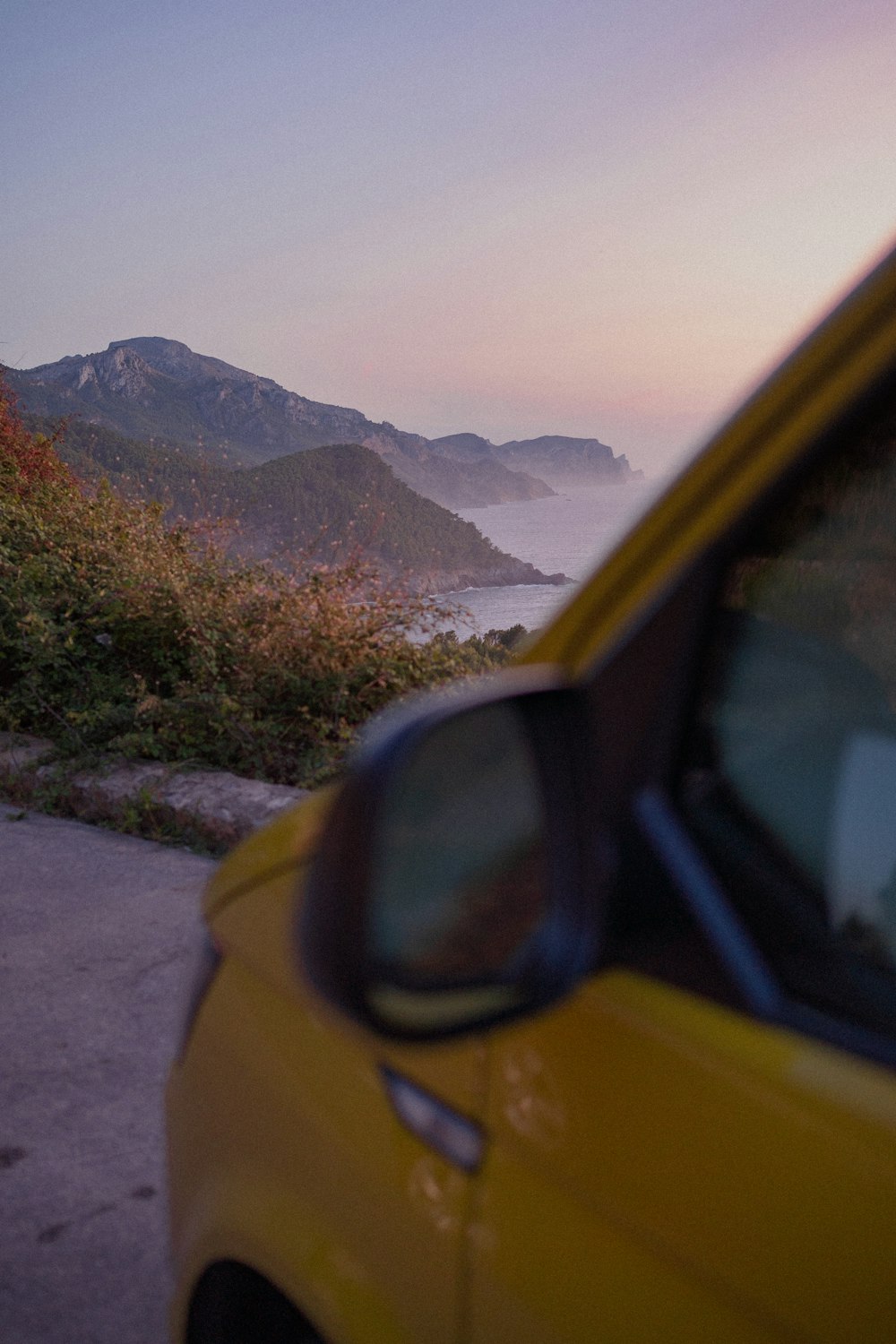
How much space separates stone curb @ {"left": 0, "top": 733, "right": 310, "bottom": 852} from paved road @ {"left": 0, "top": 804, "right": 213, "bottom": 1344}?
132 mm

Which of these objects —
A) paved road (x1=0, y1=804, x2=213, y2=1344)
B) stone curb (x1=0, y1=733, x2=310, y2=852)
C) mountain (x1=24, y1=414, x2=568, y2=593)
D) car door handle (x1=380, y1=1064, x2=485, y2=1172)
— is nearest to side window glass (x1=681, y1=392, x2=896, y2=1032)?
car door handle (x1=380, y1=1064, x2=485, y2=1172)

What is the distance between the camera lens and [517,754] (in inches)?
35.5

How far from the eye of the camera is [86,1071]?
10.9 ft

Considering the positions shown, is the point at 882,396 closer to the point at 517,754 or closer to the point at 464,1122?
the point at 517,754

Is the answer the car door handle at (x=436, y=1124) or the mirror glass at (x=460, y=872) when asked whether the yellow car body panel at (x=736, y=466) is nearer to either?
the mirror glass at (x=460, y=872)

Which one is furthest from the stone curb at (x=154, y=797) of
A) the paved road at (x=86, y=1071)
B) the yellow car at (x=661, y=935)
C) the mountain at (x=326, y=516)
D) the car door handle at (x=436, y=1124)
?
the yellow car at (x=661, y=935)

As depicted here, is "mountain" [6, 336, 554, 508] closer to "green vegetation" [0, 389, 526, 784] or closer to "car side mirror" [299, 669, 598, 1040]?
"green vegetation" [0, 389, 526, 784]

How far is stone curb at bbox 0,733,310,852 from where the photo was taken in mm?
4926

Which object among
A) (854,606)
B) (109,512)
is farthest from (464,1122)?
(109,512)

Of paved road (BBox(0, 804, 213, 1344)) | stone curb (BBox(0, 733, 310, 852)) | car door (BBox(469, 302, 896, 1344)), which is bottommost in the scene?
paved road (BBox(0, 804, 213, 1344))

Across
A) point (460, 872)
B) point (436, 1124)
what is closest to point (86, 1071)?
point (436, 1124)

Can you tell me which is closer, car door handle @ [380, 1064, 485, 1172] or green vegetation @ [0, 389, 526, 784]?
car door handle @ [380, 1064, 485, 1172]

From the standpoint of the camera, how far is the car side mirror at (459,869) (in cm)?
83

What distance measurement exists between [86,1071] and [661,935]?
2.94 meters
